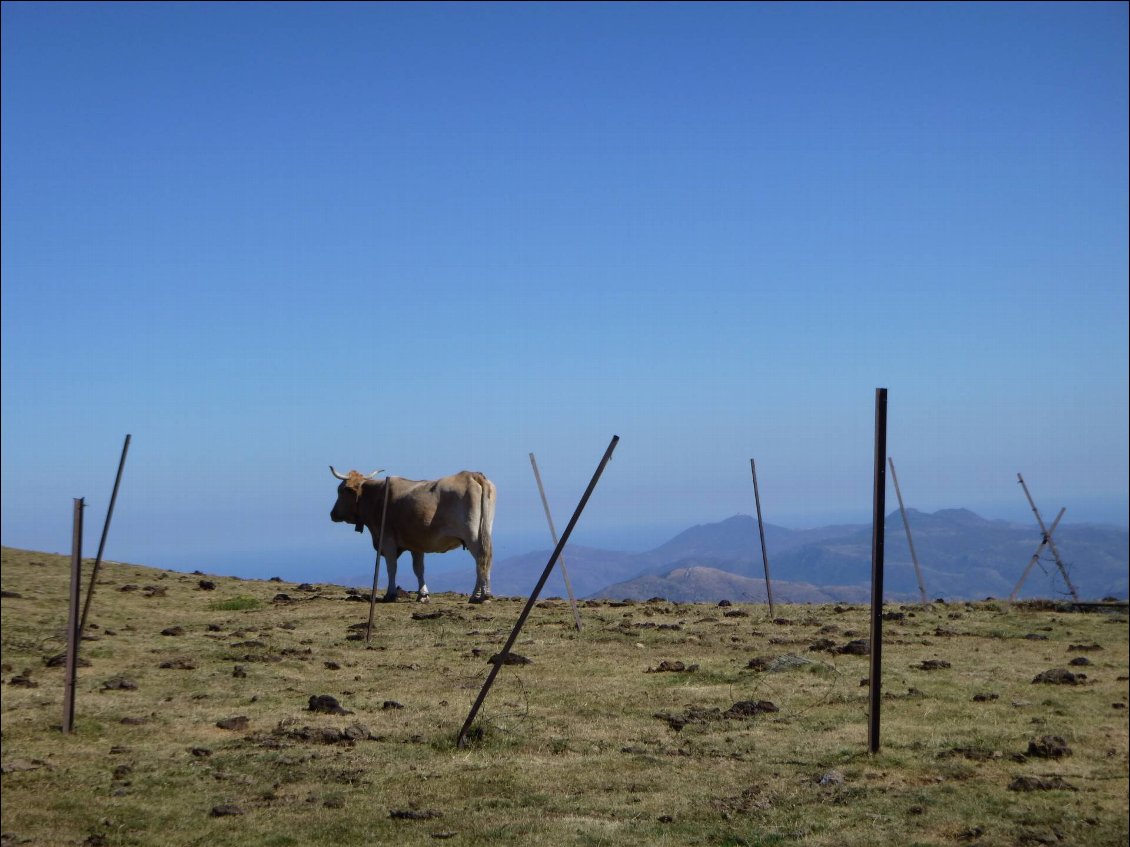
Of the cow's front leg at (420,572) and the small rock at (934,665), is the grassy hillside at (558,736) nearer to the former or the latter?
the small rock at (934,665)

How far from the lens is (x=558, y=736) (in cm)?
1838

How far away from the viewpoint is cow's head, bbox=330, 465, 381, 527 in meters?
39.5

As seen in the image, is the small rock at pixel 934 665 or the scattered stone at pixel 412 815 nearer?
the scattered stone at pixel 412 815

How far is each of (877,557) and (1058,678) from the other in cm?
743

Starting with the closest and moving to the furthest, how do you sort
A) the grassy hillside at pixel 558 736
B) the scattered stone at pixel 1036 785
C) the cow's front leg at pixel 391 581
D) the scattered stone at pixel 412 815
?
the grassy hillside at pixel 558 736 → the scattered stone at pixel 412 815 → the scattered stone at pixel 1036 785 → the cow's front leg at pixel 391 581

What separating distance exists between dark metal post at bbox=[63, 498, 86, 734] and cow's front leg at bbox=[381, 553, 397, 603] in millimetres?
17113

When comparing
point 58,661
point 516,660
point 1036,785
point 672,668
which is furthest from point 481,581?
point 1036,785

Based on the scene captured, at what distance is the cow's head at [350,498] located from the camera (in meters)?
39.5

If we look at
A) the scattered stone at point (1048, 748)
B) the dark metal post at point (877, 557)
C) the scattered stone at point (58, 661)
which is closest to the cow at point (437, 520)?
the scattered stone at point (58, 661)

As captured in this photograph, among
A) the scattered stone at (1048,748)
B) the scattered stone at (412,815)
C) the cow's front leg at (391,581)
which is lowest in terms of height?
the scattered stone at (412,815)

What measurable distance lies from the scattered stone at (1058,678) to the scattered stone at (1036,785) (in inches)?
275

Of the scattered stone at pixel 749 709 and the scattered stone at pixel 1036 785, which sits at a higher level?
the scattered stone at pixel 749 709

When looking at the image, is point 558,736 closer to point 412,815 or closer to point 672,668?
point 412,815

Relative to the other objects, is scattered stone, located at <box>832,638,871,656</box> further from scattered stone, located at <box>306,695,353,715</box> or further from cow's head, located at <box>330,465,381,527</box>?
cow's head, located at <box>330,465,381,527</box>
